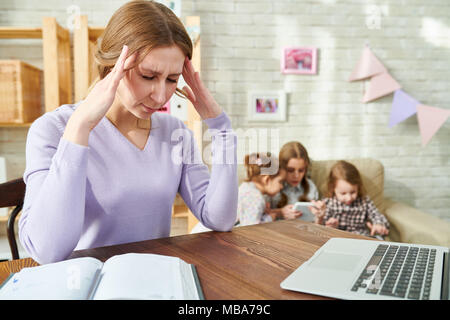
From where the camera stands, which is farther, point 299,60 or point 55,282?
point 299,60

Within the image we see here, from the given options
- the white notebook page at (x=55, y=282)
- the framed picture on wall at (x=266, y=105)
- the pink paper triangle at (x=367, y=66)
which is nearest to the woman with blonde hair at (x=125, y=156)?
the white notebook page at (x=55, y=282)

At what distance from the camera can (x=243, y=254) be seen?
84cm

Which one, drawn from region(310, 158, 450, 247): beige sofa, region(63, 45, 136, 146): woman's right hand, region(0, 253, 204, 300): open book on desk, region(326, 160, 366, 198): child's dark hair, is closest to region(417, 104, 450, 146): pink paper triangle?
region(310, 158, 450, 247): beige sofa

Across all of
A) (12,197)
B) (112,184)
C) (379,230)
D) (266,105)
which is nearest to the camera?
(112,184)

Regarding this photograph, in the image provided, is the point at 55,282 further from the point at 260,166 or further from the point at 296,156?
the point at 296,156

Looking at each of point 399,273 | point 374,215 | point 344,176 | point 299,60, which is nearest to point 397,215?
point 374,215

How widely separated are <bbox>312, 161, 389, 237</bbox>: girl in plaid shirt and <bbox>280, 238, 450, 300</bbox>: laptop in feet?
4.99

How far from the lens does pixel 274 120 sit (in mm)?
2848

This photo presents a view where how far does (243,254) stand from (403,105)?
2499 mm

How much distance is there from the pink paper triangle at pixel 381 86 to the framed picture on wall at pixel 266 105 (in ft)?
2.20

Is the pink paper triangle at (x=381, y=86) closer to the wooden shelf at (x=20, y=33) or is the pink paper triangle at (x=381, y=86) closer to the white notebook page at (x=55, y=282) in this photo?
the wooden shelf at (x=20, y=33)

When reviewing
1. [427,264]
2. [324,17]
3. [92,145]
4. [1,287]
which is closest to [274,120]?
[324,17]

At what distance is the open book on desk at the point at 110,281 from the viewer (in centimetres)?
56

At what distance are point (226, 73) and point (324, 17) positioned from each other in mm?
838
